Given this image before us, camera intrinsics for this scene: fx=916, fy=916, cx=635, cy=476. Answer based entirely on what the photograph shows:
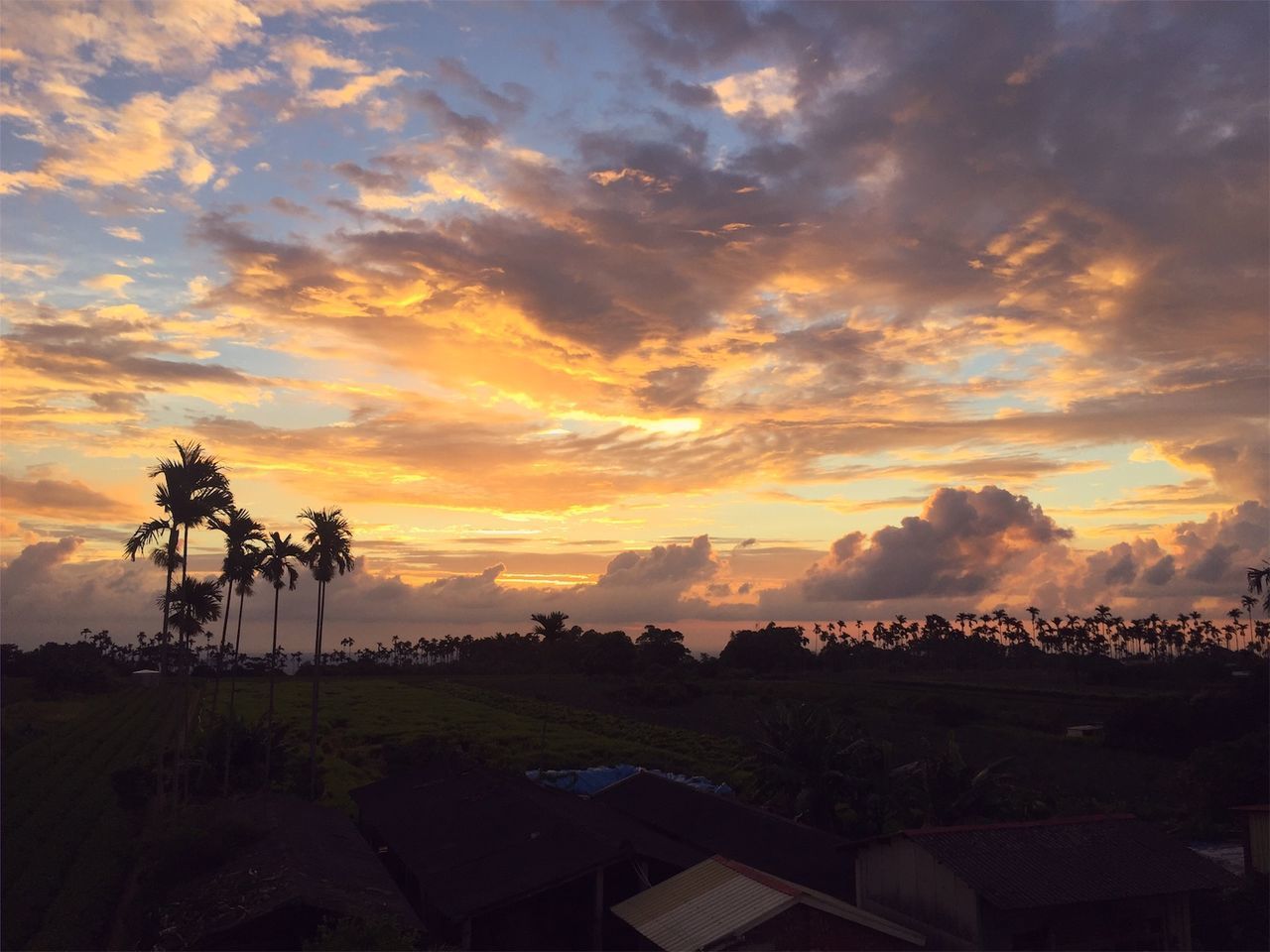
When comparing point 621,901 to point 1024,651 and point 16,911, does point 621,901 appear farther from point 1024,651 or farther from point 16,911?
point 1024,651

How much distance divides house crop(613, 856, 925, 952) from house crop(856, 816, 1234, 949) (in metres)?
1.30

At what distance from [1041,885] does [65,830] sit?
1357 inches

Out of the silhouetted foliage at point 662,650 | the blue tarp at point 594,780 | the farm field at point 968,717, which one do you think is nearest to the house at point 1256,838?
the farm field at point 968,717

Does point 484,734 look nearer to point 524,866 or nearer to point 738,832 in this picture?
point 738,832

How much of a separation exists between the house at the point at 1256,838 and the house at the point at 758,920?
13748mm

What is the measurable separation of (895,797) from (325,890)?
875 inches

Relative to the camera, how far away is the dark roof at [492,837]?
73.4 ft

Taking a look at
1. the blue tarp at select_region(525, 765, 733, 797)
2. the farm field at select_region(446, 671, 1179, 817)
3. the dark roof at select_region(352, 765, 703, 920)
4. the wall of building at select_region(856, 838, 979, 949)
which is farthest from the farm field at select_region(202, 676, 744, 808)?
the wall of building at select_region(856, 838, 979, 949)

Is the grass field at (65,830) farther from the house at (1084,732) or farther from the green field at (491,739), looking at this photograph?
the house at (1084,732)

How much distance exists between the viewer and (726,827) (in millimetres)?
29609

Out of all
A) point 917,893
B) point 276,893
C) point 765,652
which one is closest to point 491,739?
point 276,893

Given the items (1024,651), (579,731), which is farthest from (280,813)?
(1024,651)

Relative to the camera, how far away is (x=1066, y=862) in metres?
21.7

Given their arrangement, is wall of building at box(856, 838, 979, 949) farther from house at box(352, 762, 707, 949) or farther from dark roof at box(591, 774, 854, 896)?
house at box(352, 762, 707, 949)
